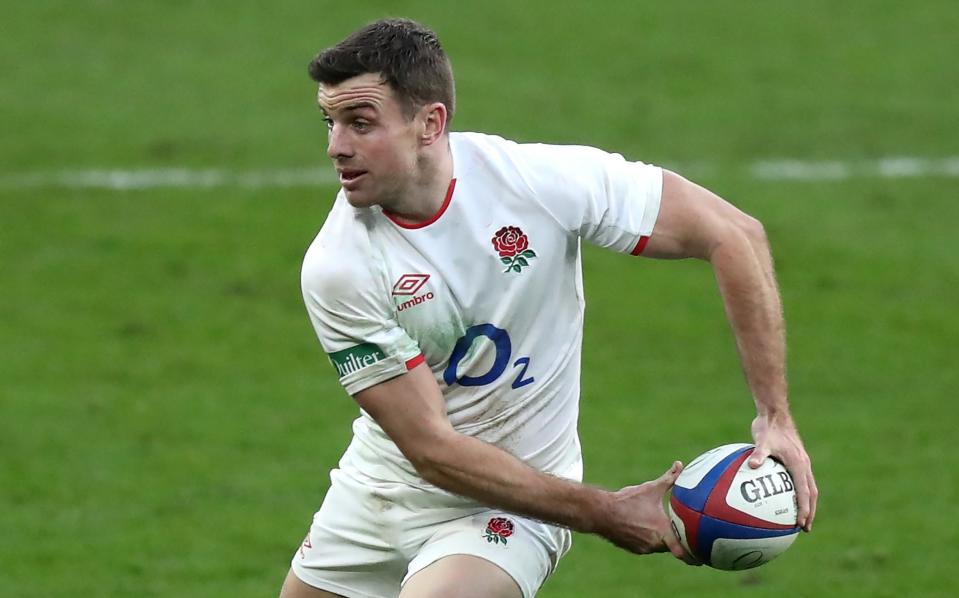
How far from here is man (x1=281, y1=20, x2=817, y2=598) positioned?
5.69m

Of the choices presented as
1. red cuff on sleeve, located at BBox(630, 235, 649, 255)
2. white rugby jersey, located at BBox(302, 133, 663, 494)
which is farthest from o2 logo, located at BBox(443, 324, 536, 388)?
red cuff on sleeve, located at BBox(630, 235, 649, 255)

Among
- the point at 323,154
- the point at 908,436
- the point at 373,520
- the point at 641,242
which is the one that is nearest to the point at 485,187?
the point at 641,242

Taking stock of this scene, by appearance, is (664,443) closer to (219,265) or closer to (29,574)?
(29,574)

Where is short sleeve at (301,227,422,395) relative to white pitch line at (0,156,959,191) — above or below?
above

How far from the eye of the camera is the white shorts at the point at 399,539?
607 centimetres

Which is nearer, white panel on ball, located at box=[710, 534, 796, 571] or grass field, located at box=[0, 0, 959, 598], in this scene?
white panel on ball, located at box=[710, 534, 796, 571]

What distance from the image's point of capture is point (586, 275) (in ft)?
46.5

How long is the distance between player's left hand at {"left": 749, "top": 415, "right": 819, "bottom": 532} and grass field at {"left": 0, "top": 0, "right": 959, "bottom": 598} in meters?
3.15

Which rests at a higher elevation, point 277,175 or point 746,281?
point 746,281

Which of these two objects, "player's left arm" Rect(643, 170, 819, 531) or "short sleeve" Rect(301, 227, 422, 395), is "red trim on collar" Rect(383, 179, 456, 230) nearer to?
"short sleeve" Rect(301, 227, 422, 395)

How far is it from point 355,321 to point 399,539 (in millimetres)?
945

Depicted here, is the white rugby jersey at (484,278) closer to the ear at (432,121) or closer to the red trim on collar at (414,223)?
the red trim on collar at (414,223)

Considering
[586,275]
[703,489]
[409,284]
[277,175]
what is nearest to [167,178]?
[277,175]

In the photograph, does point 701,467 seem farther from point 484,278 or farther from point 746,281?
point 484,278
